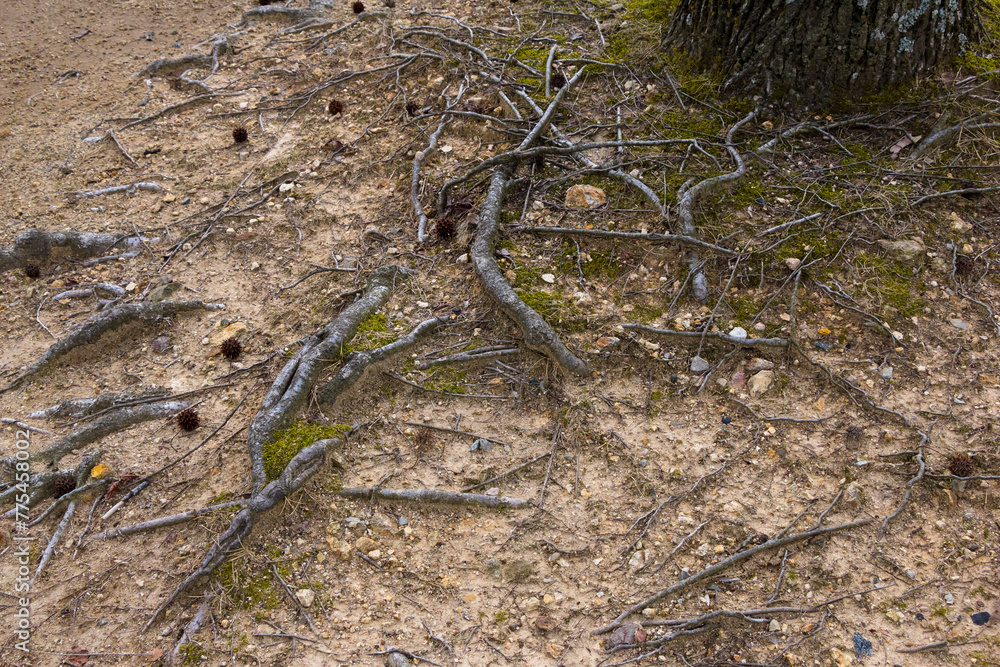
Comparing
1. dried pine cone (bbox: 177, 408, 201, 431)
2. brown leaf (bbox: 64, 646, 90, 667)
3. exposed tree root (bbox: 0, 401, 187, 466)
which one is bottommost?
brown leaf (bbox: 64, 646, 90, 667)

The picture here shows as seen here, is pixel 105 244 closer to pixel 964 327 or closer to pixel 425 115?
pixel 425 115

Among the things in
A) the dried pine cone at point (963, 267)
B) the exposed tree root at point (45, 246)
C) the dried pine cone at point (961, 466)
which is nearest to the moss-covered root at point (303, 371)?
the exposed tree root at point (45, 246)

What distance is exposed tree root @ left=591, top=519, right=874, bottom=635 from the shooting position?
2.77 metres

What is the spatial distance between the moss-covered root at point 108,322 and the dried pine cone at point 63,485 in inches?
37.8

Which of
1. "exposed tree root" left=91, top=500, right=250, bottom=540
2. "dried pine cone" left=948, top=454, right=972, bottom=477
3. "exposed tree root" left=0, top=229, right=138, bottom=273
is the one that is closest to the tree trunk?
"dried pine cone" left=948, top=454, right=972, bottom=477

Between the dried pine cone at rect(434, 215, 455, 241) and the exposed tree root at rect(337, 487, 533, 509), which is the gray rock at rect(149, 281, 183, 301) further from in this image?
the exposed tree root at rect(337, 487, 533, 509)

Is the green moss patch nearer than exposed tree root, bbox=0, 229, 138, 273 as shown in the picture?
Yes

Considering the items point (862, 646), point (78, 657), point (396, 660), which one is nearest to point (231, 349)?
point (78, 657)

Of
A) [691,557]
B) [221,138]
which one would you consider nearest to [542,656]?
[691,557]

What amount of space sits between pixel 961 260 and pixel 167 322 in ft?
16.3

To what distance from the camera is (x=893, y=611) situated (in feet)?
8.75

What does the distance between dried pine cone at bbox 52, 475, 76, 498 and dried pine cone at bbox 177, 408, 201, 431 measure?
60 centimetres

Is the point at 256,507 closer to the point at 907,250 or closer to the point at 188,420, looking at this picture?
the point at 188,420

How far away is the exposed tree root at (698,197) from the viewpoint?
12.5 feet
